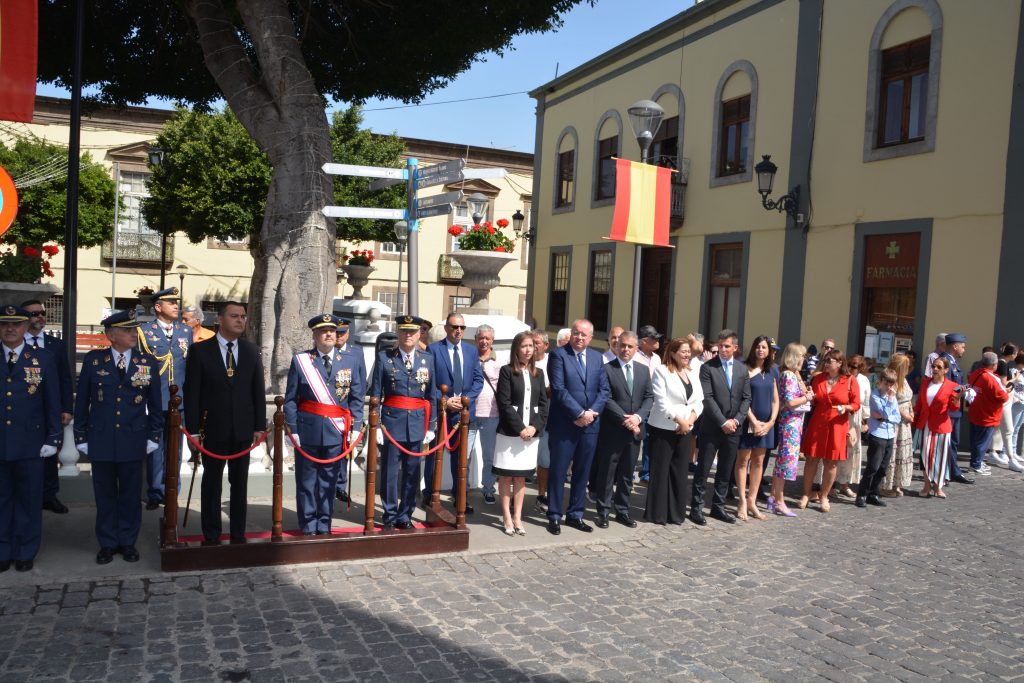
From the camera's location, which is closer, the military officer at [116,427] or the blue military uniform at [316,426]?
the military officer at [116,427]

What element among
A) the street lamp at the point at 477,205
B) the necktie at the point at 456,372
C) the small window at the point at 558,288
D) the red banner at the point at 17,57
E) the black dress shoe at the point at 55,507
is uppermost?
the red banner at the point at 17,57

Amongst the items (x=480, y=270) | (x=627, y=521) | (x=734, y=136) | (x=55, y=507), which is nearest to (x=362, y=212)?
(x=55, y=507)

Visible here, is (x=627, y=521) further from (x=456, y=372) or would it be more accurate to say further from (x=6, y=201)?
(x=6, y=201)

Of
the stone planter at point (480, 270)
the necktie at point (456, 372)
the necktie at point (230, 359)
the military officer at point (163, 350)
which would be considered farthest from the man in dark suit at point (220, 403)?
the stone planter at point (480, 270)

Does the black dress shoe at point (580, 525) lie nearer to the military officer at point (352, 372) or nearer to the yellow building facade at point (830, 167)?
the military officer at point (352, 372)

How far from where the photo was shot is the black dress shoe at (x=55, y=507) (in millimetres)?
6848

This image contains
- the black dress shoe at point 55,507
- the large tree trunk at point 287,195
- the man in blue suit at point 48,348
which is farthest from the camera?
the large tree trunk at point 287,195

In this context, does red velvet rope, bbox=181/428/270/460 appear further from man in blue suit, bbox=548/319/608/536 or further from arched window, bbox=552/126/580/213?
arched window, bbox=552/126/580/213

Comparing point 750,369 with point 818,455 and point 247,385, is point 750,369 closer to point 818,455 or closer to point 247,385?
point 818,455

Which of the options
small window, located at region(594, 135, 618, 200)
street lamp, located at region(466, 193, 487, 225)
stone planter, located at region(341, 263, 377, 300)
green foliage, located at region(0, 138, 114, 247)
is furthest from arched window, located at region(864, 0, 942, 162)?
green foliage, located at region(0, 138, 114, 247)

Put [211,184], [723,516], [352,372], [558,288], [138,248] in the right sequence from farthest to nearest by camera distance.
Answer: [138,248] → [211,184] → [558,288] → [723,516] → [352,372]

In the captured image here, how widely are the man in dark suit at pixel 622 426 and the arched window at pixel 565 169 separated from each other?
16094 millimetres

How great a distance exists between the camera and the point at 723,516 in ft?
25.9

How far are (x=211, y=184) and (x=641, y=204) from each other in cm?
2063
